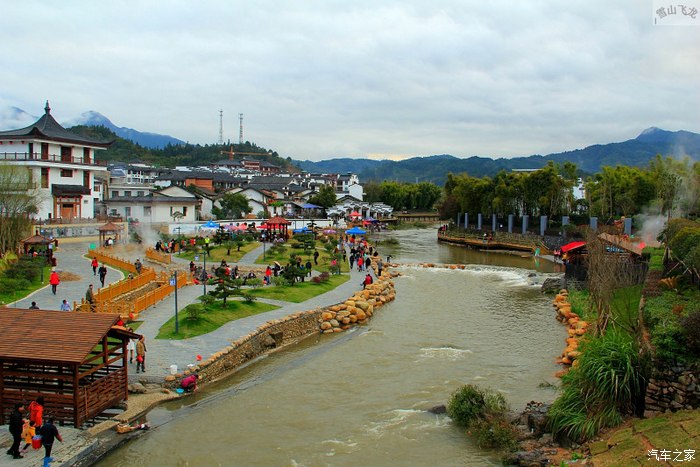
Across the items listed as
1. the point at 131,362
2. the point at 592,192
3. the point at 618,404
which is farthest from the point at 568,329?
the point at 592,192

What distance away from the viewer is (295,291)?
30.3 meters

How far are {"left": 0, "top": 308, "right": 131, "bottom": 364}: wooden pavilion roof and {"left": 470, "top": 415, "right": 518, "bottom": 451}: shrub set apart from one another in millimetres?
9592

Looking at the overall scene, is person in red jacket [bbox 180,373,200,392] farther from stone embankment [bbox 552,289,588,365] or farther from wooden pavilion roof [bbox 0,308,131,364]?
stone embankment [bbox 552,289,588,365]

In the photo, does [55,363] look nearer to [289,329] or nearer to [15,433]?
[15,433]

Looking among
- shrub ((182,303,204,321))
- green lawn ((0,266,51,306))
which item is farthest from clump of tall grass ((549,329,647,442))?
green lawn ((0,266,51,306))

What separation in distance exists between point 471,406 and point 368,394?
11.9ft

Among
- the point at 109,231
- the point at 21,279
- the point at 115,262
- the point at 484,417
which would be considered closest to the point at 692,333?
the point at 484,417

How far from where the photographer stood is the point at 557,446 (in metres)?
13.9

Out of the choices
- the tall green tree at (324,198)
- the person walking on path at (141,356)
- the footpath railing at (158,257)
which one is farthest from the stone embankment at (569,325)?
the tall green tree at (324,198)

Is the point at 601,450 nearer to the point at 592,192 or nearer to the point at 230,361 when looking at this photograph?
the point at 230,361

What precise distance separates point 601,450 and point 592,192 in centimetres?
6500

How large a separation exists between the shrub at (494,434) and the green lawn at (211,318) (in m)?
11.1

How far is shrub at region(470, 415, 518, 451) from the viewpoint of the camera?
14430 millimetres

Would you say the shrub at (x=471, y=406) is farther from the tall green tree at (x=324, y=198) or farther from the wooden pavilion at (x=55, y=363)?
the tall green tree at (x=324, y=198)
